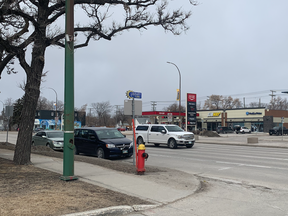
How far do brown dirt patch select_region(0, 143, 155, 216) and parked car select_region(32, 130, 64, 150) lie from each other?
33.5 feet

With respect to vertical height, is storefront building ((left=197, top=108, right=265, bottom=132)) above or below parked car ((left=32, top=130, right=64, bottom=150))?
above

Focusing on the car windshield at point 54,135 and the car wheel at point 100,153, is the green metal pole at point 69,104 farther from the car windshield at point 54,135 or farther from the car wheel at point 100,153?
the car windshield at point 54,135

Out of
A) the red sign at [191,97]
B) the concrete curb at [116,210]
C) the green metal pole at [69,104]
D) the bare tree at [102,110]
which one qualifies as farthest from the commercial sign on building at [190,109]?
the bare tree at [102,110]

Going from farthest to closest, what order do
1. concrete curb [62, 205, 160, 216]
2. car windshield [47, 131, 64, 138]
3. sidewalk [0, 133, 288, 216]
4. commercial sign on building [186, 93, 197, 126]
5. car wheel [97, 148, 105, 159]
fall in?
commercial sign on building [186, 93, 197, 126]
car windshield [47, 131, 64, 138]
car wheel [97, 148, 105, 159]
sidewalk [0, 133, 288, 216]
concrete curb [62, 205, 160, 216]

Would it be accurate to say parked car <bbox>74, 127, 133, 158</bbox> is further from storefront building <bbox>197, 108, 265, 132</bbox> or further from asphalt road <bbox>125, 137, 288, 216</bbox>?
storefront building <bbox>197, 108, 265, 132</bbox>

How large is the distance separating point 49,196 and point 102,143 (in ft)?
27.7

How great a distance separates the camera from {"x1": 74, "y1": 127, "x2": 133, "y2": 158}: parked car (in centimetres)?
1435

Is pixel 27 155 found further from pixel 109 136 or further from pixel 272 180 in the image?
pixel 272 180

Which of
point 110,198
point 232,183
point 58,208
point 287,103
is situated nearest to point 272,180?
point 232,183

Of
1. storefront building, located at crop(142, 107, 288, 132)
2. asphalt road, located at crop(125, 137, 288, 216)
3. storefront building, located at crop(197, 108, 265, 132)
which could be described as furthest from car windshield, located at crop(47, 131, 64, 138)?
storefront building, located at crop(197, 108, 265, 132)

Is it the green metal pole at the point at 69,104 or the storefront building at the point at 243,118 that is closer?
the green metal pole at the point at 69,104

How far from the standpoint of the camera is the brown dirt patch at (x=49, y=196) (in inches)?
212

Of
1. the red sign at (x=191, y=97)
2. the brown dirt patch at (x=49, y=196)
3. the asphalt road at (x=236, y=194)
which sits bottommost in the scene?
the asphalt road at (x=236, y=194)

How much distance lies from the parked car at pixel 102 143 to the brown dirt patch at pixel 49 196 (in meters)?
5.88
